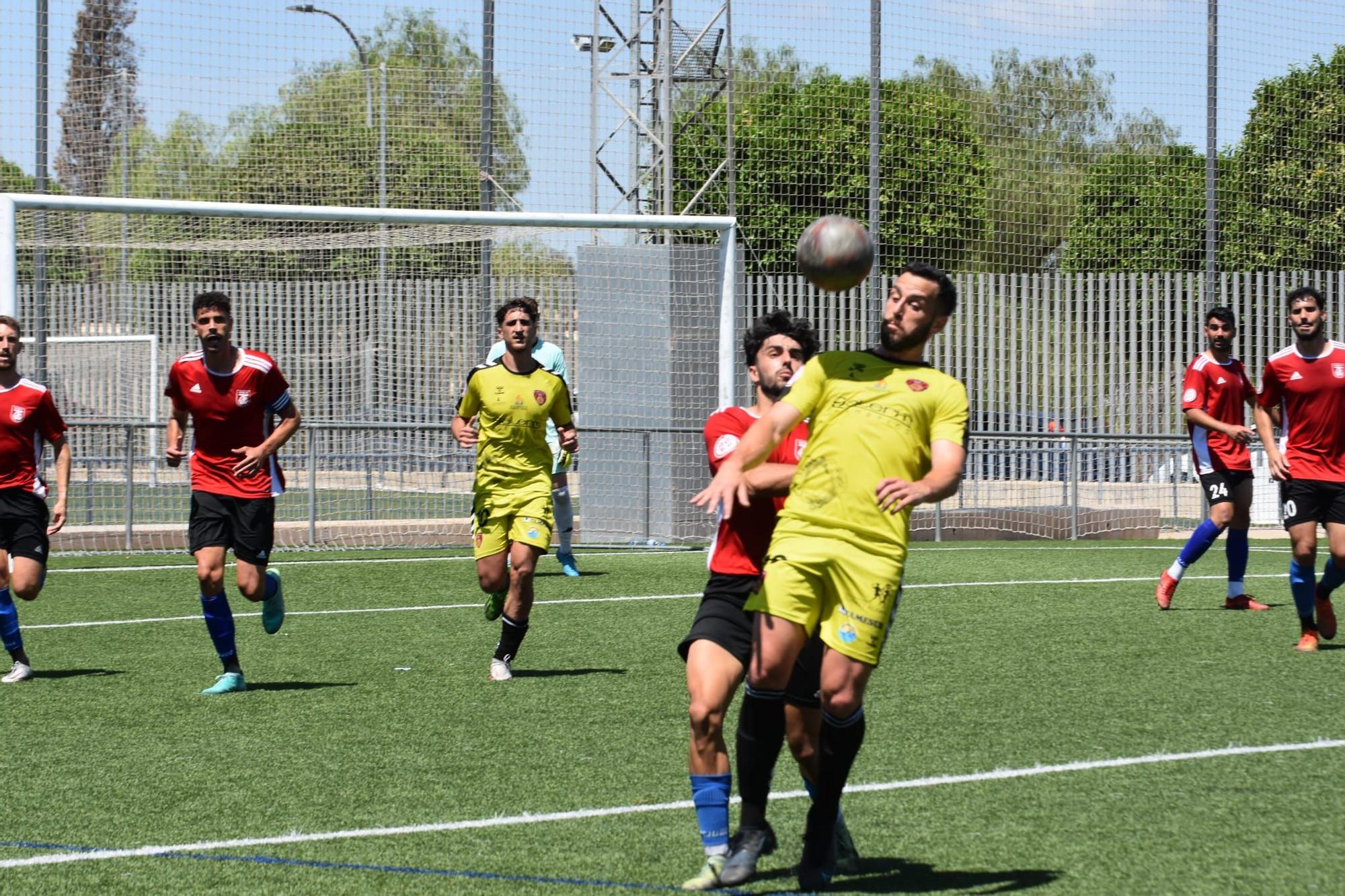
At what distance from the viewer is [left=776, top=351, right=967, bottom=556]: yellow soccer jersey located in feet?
15.2

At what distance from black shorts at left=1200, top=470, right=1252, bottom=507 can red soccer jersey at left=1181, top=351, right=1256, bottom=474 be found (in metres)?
0.03

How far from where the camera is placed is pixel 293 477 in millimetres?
18016

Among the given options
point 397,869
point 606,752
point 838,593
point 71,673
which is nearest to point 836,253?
point 838,593

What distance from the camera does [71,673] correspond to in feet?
30.2

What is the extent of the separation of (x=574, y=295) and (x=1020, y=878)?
45.1 ft

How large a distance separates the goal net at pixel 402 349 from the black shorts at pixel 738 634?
12.2m

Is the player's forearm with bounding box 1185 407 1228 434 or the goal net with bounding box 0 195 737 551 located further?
the goal net with bounding box 0 195 737 551

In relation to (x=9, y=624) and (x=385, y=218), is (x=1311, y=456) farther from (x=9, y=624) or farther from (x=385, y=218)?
(x=385, y=218)

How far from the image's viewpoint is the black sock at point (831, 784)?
182 inches

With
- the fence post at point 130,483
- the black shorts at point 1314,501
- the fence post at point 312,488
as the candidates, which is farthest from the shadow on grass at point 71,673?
the fence post at point 312,488

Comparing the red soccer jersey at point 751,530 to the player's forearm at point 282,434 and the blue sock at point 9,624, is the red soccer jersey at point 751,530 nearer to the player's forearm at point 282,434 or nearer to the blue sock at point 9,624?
the player's forearm at point 282,434

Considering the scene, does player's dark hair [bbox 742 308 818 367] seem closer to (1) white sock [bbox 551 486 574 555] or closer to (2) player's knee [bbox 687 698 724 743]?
(2) player's knee [bbox 687 698 724 743]

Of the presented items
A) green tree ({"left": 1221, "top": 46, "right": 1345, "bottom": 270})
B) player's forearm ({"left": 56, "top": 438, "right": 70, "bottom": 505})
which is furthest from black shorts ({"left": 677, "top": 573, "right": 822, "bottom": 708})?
green tree ({"left": 1221, "top": 46, "right": 1345, "bottom": 270})

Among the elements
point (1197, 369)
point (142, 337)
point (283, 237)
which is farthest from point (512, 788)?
point (142, 337)
